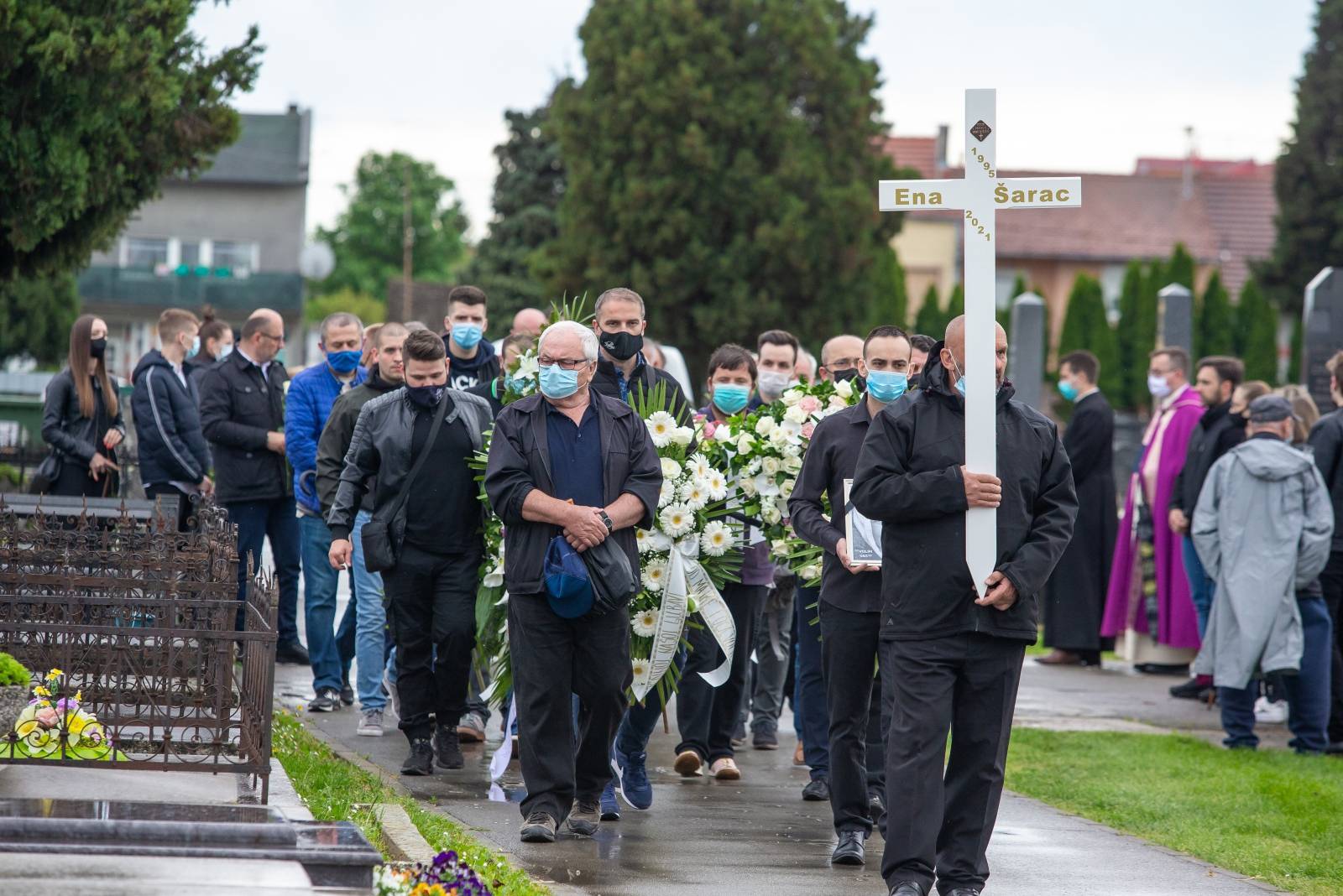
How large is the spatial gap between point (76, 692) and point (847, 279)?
38.6 meters

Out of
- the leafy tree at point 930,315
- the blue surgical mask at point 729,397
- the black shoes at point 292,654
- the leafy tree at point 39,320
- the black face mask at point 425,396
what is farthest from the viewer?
the leafy tree at point 930,315

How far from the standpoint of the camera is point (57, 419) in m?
12.0

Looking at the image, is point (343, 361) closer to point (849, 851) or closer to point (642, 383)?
point (642, 383)

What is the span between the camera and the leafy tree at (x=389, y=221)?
9550 cm

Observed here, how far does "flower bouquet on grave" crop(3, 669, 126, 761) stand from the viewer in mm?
7074

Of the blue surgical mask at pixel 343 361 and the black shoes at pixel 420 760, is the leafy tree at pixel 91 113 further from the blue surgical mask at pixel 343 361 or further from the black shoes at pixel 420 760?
the black shoes at pixel 420 760

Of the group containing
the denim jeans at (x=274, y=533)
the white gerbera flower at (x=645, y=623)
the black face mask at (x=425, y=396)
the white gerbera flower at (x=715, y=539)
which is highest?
the black face mask at (x=425, y=396)

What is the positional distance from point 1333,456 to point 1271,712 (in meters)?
2.22

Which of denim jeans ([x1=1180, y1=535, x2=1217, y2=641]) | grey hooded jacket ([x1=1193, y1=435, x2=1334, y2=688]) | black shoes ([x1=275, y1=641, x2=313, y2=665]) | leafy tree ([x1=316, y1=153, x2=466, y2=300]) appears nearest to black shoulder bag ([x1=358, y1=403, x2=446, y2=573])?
black shoes ([x1=275, y1=641, x2=313, y2=665])

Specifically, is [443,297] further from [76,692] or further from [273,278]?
[76,692]

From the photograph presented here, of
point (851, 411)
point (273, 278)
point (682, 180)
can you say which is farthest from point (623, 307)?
Result: point (273, 278)

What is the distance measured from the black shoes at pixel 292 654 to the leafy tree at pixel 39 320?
108 ft

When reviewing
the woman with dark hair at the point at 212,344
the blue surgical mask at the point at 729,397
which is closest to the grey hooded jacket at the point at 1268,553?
the blue surgical mask at the point at 729,397

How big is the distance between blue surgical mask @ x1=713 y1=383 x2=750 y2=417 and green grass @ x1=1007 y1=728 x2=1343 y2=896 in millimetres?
2606
